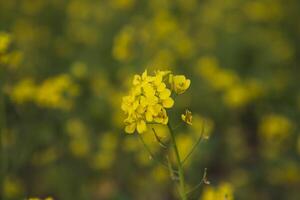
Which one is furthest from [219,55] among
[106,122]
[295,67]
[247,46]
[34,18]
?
[34,18]

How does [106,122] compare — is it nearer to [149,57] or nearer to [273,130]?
[149,57]

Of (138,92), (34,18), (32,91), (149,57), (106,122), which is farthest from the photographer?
(34,18)

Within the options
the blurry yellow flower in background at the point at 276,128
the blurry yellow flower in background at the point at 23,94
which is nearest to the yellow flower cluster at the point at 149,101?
the blurry yellow flower in background at the point at 23,94

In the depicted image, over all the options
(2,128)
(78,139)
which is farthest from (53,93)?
(78,139)

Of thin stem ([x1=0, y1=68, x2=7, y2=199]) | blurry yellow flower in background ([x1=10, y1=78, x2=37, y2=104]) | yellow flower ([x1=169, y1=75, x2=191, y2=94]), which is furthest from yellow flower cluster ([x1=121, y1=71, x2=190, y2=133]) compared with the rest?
blurry yellow flower in background ([x1=10, y1=78, x2=37, y2=104])

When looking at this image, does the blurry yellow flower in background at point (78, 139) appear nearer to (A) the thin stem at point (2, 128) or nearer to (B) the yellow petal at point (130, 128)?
(A) the thin stem at point (2, 128)
